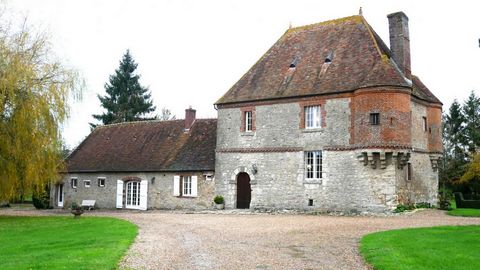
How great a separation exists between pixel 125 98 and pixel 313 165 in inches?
1275

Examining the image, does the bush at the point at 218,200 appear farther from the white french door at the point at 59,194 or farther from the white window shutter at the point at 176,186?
the white french door at the point at 59,194

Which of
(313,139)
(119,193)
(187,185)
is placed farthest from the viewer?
(119,193)

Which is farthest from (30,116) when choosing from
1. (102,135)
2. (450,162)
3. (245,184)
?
(450,162)

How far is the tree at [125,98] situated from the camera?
5203 centimetres

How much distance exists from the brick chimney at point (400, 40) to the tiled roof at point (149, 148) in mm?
11010

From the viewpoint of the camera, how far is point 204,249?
1184 cm

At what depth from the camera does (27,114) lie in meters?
20.1

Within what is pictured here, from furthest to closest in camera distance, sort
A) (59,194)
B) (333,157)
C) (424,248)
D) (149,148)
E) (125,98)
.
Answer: (125,98)
(59,194)
(149,148)
(333,157)
(424,248)

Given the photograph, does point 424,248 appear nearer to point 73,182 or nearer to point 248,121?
point 248,121

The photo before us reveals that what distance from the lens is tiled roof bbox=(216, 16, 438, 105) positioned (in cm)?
2330

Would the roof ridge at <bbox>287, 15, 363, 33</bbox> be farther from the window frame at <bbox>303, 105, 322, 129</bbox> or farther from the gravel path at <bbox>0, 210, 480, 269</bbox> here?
the gravel path at <bbox>0, 210, 480, 269</bbox>

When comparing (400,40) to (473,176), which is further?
(473,176)

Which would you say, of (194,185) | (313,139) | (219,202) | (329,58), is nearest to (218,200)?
(219,202)

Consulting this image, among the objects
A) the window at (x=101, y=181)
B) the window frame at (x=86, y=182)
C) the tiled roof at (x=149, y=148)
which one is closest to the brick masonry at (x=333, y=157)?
the tiled roof at (x=149, y=148)
